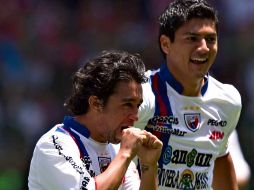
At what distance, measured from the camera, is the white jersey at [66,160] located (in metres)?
4.86

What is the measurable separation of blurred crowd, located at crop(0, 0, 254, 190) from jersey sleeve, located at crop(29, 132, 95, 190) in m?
7.26

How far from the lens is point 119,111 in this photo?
16.5 feet

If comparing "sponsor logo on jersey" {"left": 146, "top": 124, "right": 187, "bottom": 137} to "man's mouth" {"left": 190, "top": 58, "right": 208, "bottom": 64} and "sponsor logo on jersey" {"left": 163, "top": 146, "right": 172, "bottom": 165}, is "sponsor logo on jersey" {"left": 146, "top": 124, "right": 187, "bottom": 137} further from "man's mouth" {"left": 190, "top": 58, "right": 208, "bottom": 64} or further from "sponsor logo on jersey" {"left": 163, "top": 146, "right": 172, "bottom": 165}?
"man's mouth" {"left": 190, "top": 58, "right": 208, "bottom": 64}

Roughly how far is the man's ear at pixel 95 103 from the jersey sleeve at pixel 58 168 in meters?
0.29

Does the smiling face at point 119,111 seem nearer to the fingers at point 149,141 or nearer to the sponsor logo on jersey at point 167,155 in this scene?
the fingers at point 149,141

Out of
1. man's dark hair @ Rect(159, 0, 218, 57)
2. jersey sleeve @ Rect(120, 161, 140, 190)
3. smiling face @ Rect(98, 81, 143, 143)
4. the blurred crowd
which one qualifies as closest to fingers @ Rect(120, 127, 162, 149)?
smiling face @ Rect(98, 81, 143, 143)

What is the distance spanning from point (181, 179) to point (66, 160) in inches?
60.1

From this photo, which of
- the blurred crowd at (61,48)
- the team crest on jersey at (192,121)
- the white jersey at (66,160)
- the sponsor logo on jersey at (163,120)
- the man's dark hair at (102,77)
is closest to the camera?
the white jersey at (66,160)

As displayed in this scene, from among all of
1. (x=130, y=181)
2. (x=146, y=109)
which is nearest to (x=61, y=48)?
(x=146, y=109)

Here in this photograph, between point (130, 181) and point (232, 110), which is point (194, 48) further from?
point (130, 181)

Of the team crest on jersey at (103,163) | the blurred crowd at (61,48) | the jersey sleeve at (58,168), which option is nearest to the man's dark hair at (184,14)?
the team crest on jersey at (103,163)

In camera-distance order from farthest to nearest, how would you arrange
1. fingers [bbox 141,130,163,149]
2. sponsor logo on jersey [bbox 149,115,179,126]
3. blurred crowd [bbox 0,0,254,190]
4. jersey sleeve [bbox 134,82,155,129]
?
A: 1. blurred crowd [bbox 0,0,254,190]
2. sponsor logo on jersey [bbox 149,115,179,126]
3. jersey sleeve [bbox 134,82,155,129]
4. fingers [bbox 141,130,163,149]

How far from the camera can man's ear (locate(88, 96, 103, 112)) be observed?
507cm

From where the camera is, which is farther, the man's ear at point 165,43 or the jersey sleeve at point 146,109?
the man's ear at point 165,43
